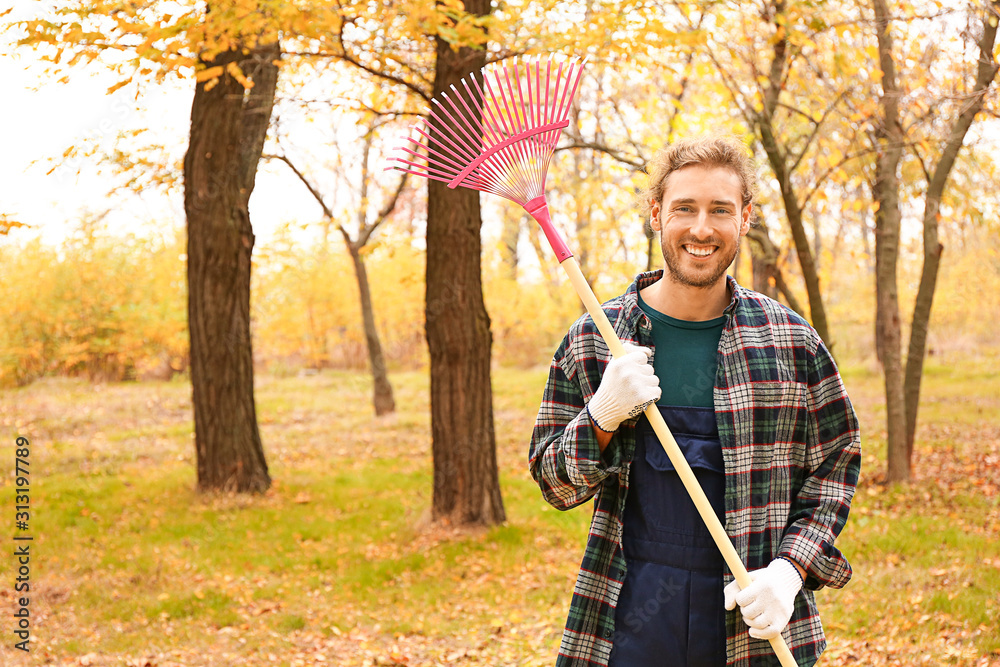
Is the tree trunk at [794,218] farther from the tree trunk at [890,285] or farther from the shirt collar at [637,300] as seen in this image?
the shirt collar at [637,300]

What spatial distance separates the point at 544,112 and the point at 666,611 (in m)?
1.48

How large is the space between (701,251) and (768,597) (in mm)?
909

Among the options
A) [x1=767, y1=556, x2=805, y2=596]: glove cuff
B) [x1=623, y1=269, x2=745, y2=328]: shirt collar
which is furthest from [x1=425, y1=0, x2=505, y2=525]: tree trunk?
[x1=767, y1=556, x2=805, y2=596]: glove cuff

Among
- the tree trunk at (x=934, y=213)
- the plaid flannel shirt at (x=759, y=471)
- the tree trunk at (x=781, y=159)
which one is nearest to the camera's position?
the plaid flannel shirt at (x=759, y=471)

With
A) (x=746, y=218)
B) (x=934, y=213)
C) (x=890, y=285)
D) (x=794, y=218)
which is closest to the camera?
(x=746, y=218)

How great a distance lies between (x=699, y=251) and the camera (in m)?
2.18

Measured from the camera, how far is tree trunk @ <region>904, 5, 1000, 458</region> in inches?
260

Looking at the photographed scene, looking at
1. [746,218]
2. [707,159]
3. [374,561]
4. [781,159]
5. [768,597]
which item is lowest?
[374,561]

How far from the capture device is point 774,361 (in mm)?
2166

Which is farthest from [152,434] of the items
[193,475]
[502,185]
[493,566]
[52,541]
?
[502,185]

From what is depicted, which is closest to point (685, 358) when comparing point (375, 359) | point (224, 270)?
point (224, 270)

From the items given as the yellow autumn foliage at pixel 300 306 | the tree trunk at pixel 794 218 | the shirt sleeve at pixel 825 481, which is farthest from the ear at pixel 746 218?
the yellow autumn foliage at pixel 300 306

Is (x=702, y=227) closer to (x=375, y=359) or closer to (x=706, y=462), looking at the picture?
(x=706, y=462)

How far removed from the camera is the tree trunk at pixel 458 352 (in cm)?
650
